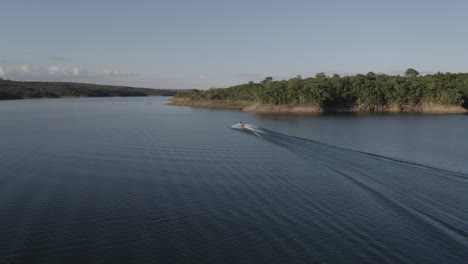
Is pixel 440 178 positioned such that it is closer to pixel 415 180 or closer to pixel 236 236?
pixel 415 180

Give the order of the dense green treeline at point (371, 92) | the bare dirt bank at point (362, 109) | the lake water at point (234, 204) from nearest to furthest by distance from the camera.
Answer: the lake water at point (234, 204), the bare dirt bank at point (362, 109), the dense green treeline at point (371, 92)

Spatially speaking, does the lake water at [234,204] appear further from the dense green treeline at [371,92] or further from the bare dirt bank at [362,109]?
the dense green treeline at [371,92]

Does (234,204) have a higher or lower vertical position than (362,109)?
lower

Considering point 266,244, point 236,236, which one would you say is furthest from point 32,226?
point 266,244

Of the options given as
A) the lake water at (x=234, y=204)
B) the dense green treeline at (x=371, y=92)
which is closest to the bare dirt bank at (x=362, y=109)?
the dense green treeline at (x=371, y=92)

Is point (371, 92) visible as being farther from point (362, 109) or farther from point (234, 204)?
point (234, 204)

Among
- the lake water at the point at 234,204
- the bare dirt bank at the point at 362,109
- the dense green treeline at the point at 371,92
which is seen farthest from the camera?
the dense green treeline at the point at 371,92

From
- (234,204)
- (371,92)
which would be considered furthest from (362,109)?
(234,204)

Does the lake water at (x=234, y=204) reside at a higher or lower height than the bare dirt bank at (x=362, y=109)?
lower
